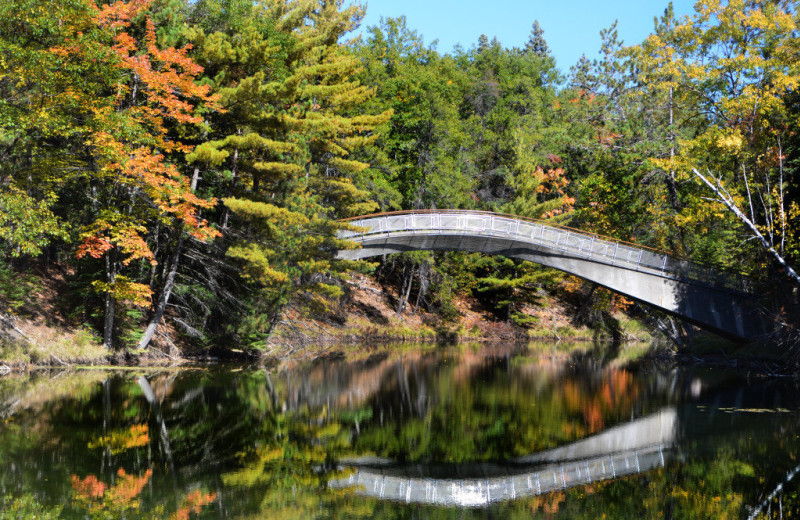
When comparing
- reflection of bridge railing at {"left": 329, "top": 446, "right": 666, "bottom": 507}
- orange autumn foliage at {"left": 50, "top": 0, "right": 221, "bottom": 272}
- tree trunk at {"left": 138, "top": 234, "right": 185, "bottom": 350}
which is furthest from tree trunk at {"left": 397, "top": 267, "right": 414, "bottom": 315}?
reflection of bridge railing at {"left": 329, "top": 446, "right": 666, "bottom": 507}

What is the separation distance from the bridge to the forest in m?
1.05

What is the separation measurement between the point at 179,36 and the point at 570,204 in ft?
84.3

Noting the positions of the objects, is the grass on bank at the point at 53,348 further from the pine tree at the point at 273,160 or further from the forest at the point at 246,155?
the pine tree at the point at 273,160

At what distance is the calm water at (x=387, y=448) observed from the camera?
→ 328 inches

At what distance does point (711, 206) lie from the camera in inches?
864

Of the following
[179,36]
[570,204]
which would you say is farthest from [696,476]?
[570,204]

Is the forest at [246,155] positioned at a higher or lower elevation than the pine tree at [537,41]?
lower

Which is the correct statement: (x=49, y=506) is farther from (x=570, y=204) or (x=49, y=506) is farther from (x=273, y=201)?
(x=570, y=204)

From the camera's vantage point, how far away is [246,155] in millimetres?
24438

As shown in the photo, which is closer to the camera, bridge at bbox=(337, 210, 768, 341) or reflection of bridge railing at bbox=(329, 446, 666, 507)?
reflection of bridge railing at bbox=(329, 446, 666, 507)

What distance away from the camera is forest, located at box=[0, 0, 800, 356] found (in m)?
18.5

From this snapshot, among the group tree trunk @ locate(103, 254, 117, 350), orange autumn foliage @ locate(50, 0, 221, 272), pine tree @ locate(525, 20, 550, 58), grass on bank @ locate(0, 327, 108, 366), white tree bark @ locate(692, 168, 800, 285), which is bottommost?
grass on bank @ locate(0, 327, 108, 366)

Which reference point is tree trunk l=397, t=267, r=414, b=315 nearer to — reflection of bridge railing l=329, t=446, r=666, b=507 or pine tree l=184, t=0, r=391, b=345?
pine tree l=184, t=0, r=391, b=345

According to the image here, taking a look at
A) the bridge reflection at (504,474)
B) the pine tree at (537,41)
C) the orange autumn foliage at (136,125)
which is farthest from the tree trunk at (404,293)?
the pine tree at (537,41)
